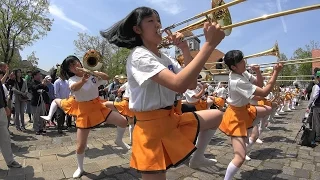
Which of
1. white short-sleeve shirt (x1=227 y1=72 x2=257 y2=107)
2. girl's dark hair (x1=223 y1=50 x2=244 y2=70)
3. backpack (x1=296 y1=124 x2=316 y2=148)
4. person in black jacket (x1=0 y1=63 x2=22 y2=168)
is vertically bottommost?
backpack (x1=296 y1=124 x2=316 y2=148)

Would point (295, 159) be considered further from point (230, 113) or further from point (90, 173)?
point (90, 173)

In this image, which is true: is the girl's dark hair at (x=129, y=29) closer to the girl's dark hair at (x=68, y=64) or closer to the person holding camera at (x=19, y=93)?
the girl's dark hair at (x=68, y=64)

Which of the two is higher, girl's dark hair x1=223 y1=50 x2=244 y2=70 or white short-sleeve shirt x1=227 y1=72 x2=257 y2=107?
girl's dark hair x1=223 y1=50 x2=244 y2=70

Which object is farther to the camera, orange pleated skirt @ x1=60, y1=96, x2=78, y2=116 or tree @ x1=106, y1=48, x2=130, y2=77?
tree @ x1=106, y1=48, x2=130, y2=77

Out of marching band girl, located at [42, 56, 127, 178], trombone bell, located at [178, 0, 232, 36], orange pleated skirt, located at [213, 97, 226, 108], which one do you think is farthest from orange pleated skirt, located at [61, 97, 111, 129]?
orange pleated skirt, located at [213, 97, 226, 108]

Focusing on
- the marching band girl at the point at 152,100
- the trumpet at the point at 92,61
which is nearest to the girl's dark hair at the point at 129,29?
the marching band girl at the point at 152,100

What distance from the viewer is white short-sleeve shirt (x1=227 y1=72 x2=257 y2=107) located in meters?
3.75

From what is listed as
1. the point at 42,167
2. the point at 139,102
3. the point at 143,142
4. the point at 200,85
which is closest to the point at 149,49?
the point at 139,102

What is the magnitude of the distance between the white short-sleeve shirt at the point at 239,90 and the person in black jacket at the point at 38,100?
21.4ft

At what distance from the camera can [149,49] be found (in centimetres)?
235

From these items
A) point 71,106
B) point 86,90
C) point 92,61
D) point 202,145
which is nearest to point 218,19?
point 202,145

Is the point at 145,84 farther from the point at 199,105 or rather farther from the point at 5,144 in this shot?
the point at 199,105

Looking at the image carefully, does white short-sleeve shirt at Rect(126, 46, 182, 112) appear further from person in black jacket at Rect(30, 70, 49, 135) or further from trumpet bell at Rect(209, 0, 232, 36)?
Result: person in black jacket at Rect(30, 70, 49, 135)

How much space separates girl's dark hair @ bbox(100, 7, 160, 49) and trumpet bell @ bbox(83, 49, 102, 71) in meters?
2.49
